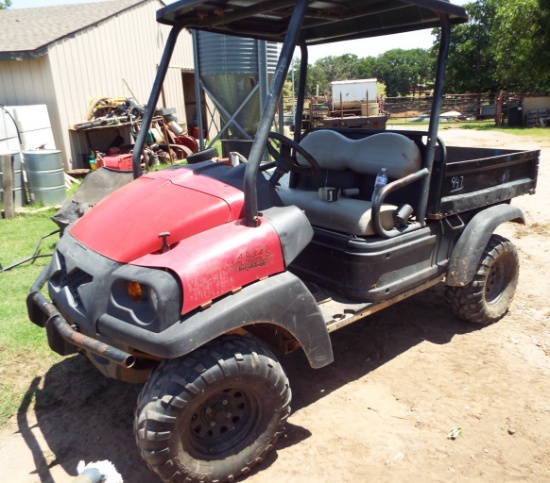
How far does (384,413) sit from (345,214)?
1.30 m

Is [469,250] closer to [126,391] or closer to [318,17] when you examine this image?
[318,17]

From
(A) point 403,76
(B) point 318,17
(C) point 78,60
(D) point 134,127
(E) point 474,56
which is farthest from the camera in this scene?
(A) point 403,76

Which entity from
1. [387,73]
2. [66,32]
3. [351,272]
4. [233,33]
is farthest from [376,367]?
[387,73]

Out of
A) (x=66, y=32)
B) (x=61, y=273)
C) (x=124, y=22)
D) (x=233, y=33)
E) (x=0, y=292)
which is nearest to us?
(x=61, y=273)

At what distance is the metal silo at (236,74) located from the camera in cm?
908

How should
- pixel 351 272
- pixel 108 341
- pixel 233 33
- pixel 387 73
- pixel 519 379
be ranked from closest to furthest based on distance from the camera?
pixel 108 341 < pixel 351 272 < pixel 519 379 < pixel 233 33 < pixel 387 73

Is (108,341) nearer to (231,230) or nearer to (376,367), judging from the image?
(231,230)

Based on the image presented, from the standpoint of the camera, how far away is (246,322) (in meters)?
2.56

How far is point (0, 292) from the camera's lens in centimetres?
512

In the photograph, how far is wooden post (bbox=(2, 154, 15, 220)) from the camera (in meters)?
8.30

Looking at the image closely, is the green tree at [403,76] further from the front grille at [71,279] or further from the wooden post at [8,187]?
the front grille at [71,279]

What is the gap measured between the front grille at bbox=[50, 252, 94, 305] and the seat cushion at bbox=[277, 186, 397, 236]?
1.61 meters

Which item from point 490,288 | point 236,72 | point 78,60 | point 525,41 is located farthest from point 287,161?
point 525,41

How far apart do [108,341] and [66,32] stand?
12.2 metres
